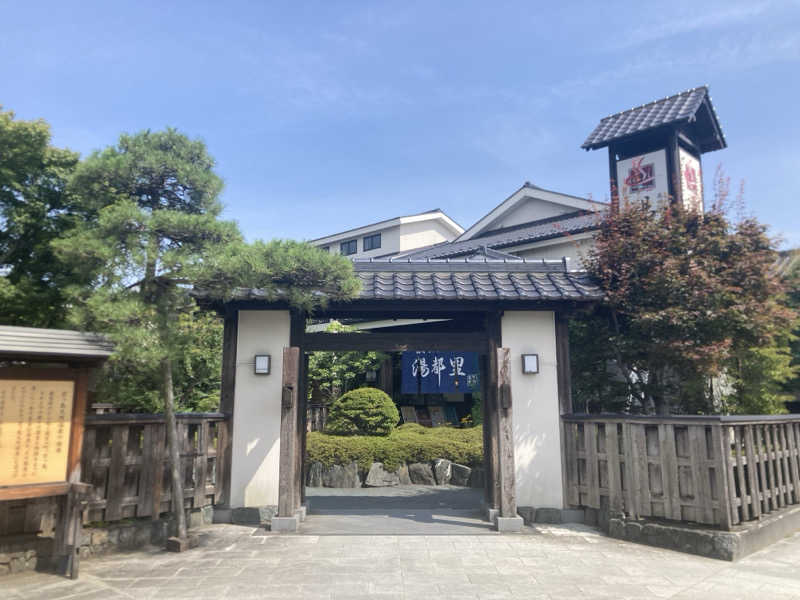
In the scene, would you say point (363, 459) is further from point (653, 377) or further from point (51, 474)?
point (51, 474)

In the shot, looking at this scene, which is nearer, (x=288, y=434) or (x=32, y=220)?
(x=32, y=220)

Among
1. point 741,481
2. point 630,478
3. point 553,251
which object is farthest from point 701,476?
point 553,251

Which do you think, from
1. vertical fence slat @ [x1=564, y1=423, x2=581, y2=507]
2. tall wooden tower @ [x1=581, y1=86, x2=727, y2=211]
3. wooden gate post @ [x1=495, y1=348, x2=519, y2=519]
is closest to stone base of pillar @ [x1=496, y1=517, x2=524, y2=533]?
wooden gate post @ [x1=495, y1=348, x2=519, y2=519]

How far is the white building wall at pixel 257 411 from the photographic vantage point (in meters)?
7.83

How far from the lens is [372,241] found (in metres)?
34.3

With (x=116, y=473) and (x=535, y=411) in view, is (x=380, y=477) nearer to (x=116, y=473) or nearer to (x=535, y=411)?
(x=535, y=411)

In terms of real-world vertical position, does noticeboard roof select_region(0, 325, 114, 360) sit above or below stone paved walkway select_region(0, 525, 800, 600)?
above

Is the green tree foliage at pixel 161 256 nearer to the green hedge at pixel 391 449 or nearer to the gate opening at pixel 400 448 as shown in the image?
the gate opening at pixel 400 448

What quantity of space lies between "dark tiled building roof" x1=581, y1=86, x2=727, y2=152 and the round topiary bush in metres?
9.16

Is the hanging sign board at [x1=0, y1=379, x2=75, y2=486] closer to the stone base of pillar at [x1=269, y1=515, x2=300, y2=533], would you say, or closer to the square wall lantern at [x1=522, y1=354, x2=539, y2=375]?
the stone base of pillar at [x1=269, y1=515, x2=300, y2=533]

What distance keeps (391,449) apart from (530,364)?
18.0 ft

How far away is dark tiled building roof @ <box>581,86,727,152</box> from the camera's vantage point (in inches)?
551

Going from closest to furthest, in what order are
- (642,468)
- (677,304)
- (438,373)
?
1. (642,468)
2. (677,304)
3. (438,373)

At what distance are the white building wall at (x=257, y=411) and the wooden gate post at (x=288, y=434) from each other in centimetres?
58
